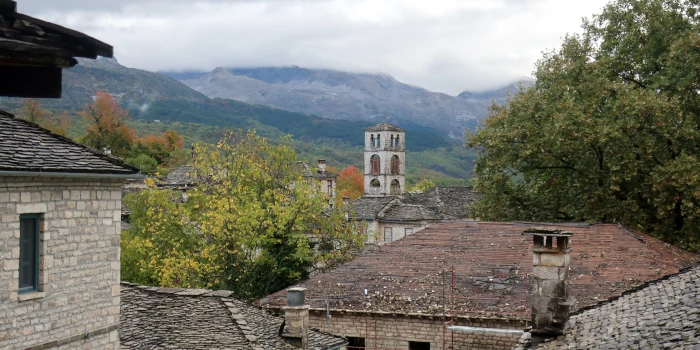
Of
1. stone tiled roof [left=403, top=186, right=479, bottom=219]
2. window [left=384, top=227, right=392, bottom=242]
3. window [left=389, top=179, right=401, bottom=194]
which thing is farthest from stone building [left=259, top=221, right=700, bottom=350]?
window [left=389, top=179, right=401, bottom=194]

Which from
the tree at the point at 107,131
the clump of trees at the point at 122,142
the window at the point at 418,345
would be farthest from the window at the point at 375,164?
the window at the point at 418,345

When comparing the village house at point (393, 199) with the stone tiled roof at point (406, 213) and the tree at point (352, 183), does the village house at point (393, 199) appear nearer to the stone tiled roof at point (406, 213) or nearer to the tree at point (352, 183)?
the stone tiled roof at point (406, 213)

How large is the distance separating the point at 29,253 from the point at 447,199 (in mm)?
61600

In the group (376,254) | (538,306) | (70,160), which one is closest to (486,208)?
(376,254)

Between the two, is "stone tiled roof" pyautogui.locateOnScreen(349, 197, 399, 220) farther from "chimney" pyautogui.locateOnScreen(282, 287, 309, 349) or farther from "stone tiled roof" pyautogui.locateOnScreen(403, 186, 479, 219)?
"chimney" pyautogui.locateOnScreen(282, 287, 309, 349)

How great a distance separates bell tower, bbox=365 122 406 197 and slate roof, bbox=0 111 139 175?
68.9 meters

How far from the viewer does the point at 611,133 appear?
92.8ft

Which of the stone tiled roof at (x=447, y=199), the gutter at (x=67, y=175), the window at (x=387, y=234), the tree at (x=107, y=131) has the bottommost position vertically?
the window at (x=387, y=234)

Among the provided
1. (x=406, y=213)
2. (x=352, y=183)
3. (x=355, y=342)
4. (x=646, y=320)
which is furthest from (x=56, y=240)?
(x=352, y=183)

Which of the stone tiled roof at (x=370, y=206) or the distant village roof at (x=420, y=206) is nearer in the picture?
the distant village roof at (x=420, y=206)

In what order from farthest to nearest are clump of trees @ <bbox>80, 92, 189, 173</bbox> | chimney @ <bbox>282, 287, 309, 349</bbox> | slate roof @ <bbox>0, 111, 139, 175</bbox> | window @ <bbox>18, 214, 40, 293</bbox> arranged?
clump of trees @ <bbox>80, 92, 189, 173</bbox> → chimney @ <bbox>282, 287, 309, 349</bbox> → window @ <bbox>18, 214, 40, 293</bbox> → slate roof @ <bbox>0, 111, 139, 175</bbox>

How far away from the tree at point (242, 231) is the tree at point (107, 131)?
35.2 metres

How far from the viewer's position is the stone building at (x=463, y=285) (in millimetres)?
18469

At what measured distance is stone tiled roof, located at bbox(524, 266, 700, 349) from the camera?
9.59 metres
